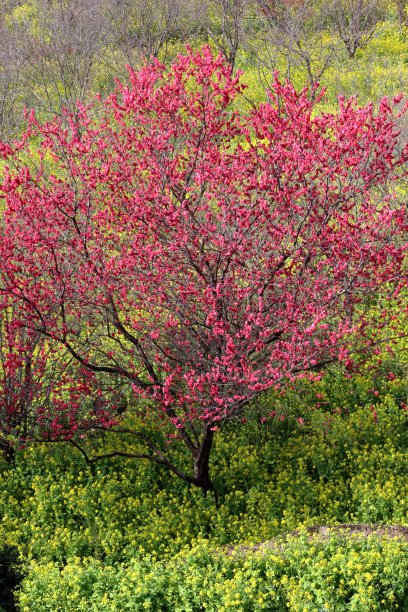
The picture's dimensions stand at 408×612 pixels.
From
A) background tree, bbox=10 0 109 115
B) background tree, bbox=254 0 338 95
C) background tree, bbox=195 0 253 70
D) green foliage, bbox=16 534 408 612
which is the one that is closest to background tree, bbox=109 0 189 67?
background tree, bbox=10 0 109 115

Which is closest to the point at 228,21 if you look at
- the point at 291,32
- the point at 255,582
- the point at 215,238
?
the point at 291,32

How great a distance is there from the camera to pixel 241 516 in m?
7.72

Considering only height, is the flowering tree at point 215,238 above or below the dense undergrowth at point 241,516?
above

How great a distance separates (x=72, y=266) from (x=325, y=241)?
2.65m

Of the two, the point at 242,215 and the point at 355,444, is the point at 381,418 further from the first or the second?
the point at 242,215

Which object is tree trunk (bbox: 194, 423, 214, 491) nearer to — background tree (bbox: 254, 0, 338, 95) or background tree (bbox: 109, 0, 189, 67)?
background tree (bbox: 254, 0, 338, 95)

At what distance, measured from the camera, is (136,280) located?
24.7 ft

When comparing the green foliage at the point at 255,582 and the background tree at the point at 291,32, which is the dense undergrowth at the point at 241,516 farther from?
the background tree at the point at 291,32

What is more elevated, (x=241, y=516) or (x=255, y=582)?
(x=241, y=516)

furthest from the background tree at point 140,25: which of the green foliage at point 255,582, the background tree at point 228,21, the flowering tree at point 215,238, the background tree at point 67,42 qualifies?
the green foliage at point 255,582

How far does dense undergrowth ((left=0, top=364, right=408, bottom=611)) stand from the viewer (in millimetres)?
5535

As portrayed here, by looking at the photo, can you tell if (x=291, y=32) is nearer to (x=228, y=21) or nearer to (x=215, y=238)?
(x=228, y=21)

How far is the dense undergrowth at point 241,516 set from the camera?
5.54 meters

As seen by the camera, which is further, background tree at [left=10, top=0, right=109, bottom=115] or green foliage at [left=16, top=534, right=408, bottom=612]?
background tree at [left=10, top=0, right=109, bottom=115]
